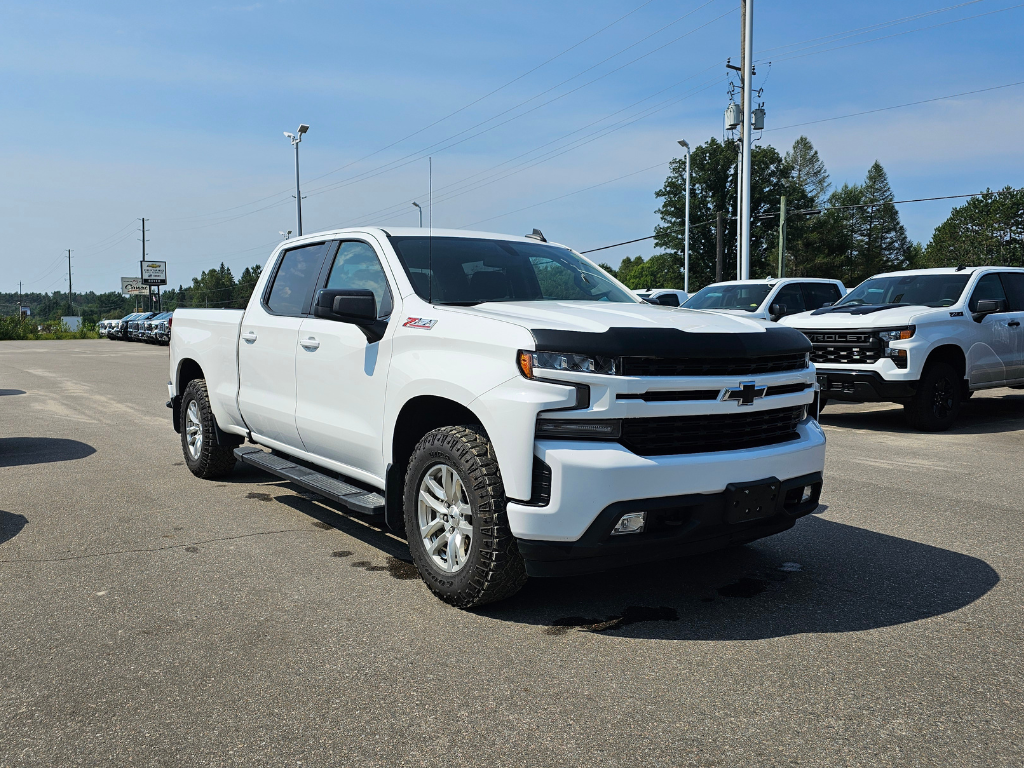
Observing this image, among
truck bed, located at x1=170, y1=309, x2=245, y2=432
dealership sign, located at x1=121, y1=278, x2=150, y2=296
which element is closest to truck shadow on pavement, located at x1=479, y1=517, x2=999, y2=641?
truck bed, located at x1=170, y1=309, x2=245, y2=432

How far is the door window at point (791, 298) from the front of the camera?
580 inches

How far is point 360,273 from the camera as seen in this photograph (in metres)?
5.12

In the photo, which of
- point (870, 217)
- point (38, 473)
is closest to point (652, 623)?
point (38, 473)

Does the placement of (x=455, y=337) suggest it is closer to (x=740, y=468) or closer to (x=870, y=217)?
(x=740, y=468)

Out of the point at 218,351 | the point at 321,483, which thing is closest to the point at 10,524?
the point at 218,351

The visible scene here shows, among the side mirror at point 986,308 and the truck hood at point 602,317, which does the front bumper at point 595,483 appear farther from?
the side mirror at point 986,308

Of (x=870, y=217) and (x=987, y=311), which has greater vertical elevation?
(x=870, y=217)

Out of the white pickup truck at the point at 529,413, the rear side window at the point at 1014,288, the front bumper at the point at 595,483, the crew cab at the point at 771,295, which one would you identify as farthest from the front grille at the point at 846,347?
the front bumper at the point at 595,483

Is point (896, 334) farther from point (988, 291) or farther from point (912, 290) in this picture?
point (988, 291)

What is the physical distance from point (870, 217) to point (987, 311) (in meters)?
99.0

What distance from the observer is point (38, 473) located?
7.49 meters

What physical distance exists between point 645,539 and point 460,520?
0.88 metres

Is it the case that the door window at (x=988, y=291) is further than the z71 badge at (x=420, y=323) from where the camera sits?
Yes

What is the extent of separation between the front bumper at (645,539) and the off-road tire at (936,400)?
7.10 metres
